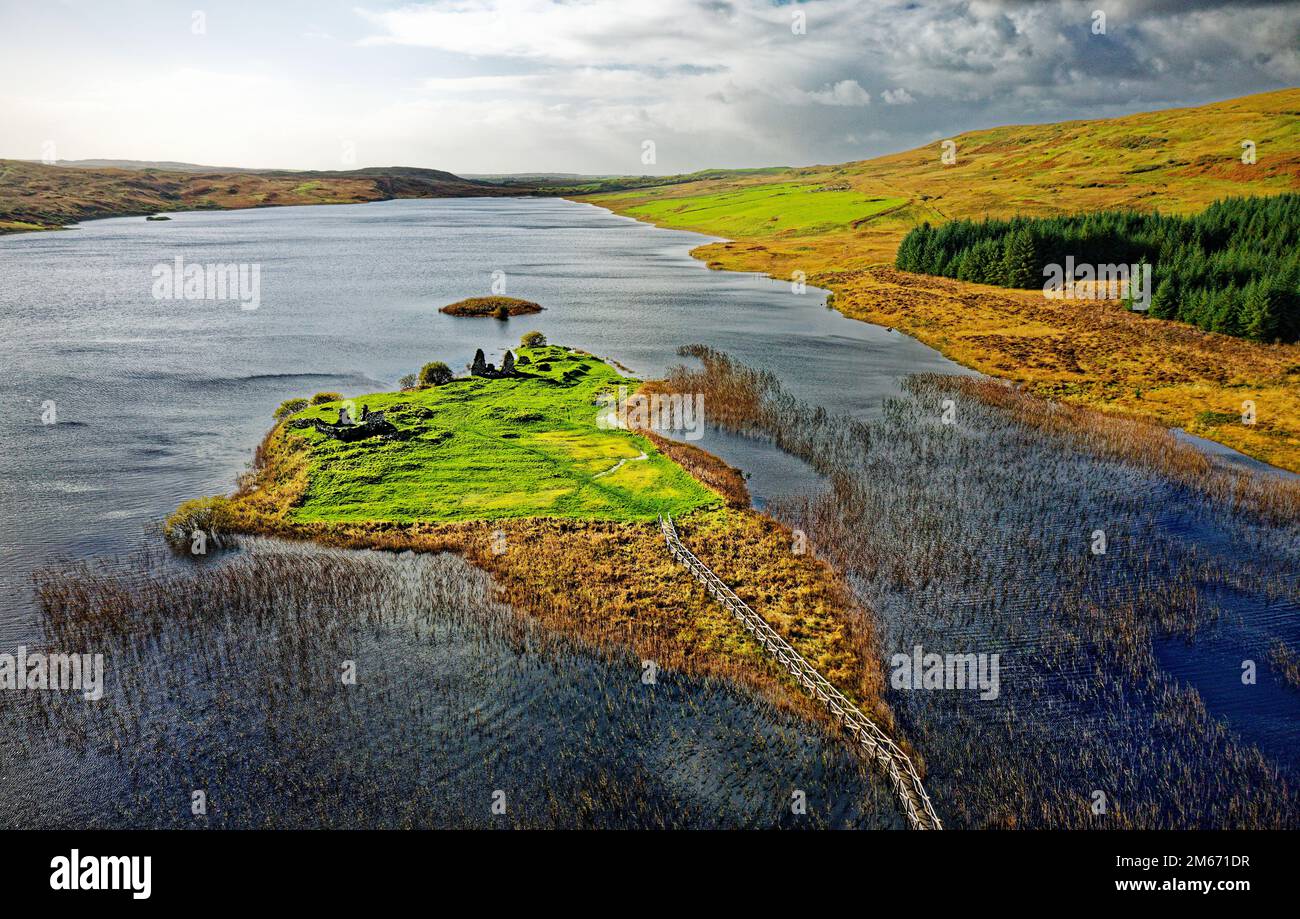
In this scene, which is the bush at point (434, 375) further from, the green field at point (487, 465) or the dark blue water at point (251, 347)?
the dark blue water at point (251, 347)

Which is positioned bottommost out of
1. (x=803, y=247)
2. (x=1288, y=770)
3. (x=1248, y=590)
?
(x=1288, y=770)

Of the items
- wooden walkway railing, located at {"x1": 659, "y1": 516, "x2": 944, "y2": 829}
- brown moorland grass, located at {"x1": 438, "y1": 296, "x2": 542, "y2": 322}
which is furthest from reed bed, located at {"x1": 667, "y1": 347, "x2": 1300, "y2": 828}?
brown moorland grass, located at {"x1": 438, "y1": 296, "x2": 542, "y2": 322}

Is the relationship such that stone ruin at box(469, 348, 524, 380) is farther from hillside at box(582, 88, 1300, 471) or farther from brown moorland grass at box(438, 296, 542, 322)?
hillside at box(582, 88, 1300, 471)

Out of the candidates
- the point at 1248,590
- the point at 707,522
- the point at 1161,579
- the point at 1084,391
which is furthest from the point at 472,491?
the point at 1084,391

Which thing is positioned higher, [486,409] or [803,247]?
[803,247]

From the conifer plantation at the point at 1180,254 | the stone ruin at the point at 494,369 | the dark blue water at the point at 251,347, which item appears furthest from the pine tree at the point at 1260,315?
the stone ruin at the point at 494,369
